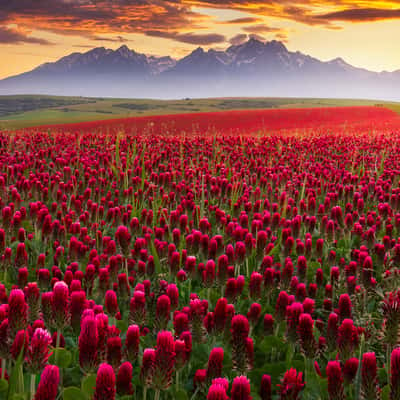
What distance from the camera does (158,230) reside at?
5.12m

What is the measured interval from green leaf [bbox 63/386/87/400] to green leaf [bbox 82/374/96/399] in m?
0.03

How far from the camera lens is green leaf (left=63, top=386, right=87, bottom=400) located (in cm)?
237

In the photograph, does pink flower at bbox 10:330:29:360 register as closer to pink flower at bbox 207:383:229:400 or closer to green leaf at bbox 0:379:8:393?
green leaf at bbox 0:379:8:393

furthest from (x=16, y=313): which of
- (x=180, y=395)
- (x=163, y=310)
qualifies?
(x=180, y=395)

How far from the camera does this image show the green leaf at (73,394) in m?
2.37

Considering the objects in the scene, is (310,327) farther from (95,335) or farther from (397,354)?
(95,335)

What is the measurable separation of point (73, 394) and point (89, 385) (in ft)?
0.30

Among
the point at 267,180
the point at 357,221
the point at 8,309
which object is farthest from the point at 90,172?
the point at 8,309

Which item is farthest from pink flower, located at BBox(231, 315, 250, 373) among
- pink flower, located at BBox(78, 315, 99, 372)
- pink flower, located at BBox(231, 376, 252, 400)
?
pink flower, located at BBox(78, 315, 99, 372)

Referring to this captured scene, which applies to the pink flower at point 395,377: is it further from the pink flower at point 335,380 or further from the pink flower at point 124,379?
the pink flower at point 124,379

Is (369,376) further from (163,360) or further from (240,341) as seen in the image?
(163,360)

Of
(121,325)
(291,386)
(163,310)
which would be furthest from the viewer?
(121,325)

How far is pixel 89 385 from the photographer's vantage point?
2445 millimetres

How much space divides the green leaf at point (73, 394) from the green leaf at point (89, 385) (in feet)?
0.09
